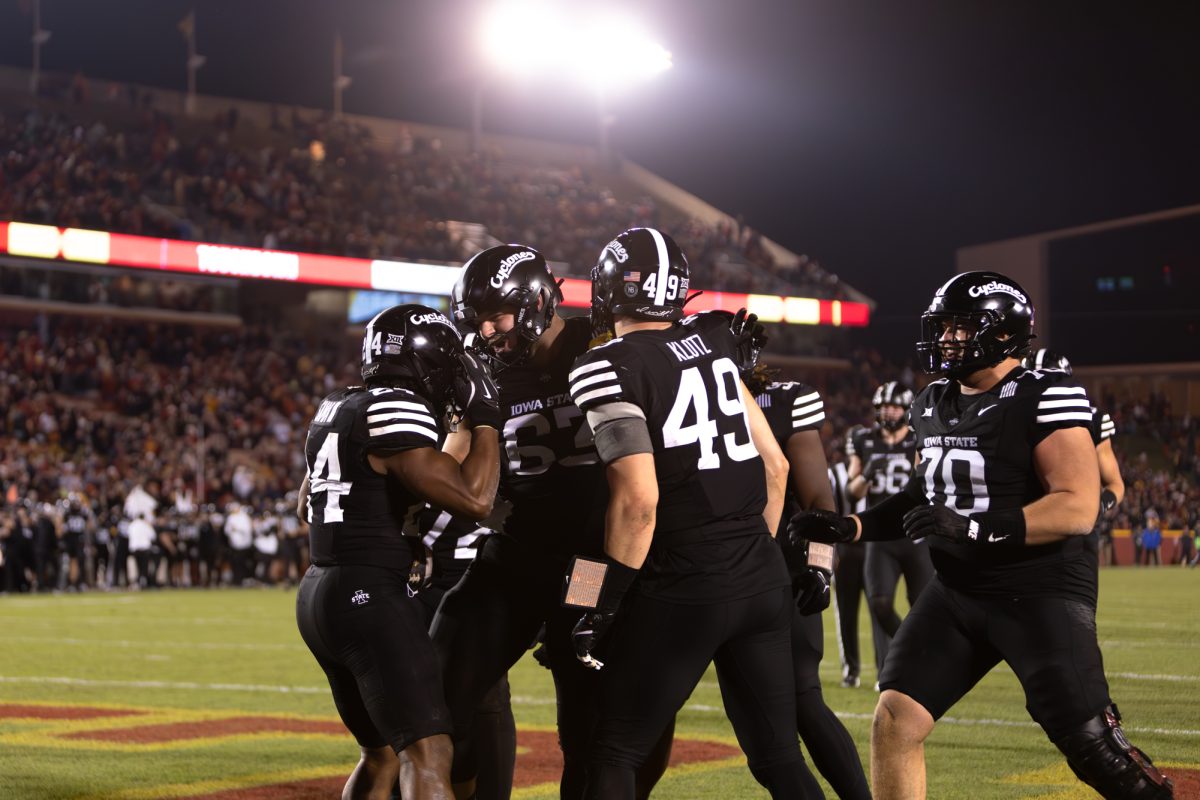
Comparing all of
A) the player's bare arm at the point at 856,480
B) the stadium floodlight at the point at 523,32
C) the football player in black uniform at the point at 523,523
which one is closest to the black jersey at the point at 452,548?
the football player in black uniform at the point at 523,523

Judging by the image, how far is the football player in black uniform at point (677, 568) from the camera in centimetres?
384

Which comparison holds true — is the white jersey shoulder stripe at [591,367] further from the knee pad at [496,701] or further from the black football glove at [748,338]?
the black football glove at [748,338]

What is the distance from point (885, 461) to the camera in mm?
10023

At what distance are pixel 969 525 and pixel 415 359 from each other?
1.84 m

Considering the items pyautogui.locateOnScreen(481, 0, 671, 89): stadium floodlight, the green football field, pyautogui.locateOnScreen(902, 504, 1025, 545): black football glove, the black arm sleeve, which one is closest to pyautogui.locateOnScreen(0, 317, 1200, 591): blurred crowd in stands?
the green football field

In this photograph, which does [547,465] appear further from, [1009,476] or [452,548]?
[1009,476]

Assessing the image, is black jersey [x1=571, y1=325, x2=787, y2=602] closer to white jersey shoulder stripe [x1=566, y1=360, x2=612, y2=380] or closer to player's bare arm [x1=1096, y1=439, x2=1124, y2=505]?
white jersey shoulder stripe [x1=566, y1=360, x2=612, y2=380]

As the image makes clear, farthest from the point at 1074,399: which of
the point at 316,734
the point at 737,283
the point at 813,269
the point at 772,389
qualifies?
the point at 813,269

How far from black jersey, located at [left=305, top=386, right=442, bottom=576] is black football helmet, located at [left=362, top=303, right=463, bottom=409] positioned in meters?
0.09

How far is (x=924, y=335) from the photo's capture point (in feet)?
15.8

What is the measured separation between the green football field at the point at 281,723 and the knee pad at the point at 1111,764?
5.65ft

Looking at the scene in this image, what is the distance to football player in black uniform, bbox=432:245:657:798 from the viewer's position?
15.2ft

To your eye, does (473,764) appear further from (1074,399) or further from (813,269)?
(813,269)

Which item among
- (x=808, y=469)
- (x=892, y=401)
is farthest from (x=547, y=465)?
(x=892, y=401)
